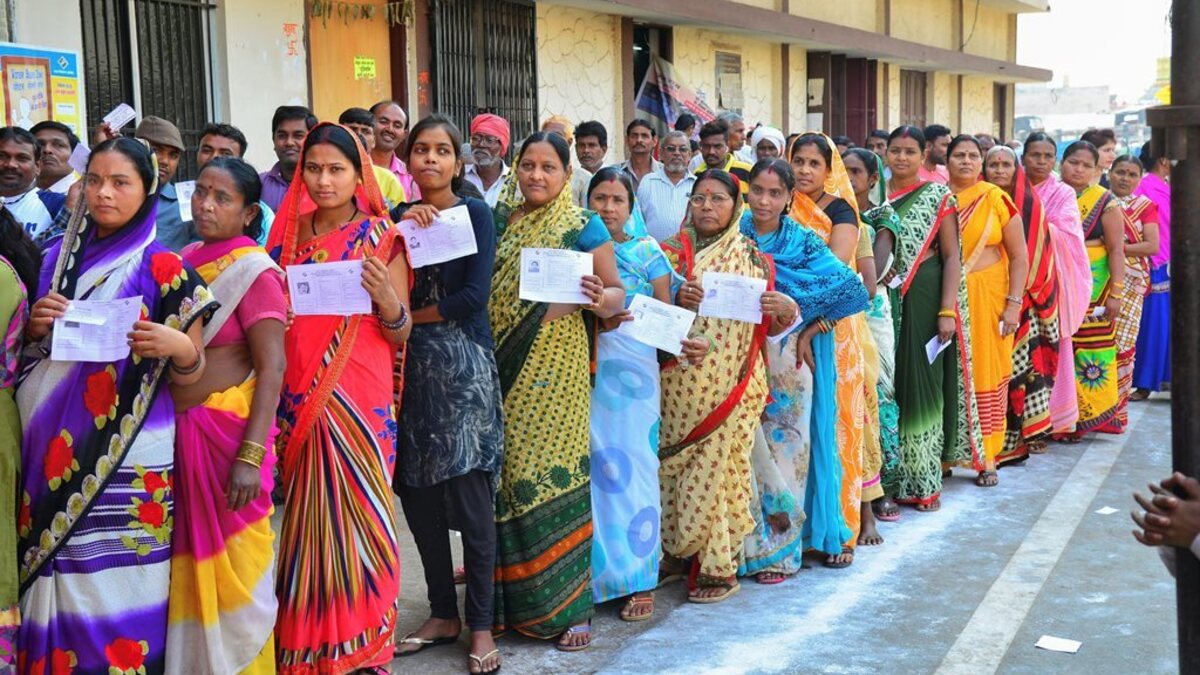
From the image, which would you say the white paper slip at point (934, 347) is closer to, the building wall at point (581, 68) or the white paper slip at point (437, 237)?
the white paper slip at point (437, 237)

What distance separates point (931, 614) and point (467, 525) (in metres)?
1.90

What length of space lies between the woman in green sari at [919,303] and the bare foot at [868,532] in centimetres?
57

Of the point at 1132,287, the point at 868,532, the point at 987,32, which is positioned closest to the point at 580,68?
the point at 1132,287

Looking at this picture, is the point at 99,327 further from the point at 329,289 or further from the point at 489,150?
the point at 489,150

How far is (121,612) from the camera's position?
3.38m

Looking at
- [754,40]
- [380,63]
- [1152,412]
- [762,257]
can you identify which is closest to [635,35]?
[754,40]

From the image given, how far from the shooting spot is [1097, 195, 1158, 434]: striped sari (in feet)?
29.6

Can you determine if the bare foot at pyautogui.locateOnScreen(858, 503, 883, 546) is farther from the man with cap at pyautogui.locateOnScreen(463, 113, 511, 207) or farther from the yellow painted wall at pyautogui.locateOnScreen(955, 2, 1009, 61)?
the yellow painted wall at pyautogui.locateOnScreen(955, 2, 1009, 61)

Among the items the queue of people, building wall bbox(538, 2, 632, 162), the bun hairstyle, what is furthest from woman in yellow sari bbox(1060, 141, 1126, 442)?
building wall bbox(538, 2, 632, 162)

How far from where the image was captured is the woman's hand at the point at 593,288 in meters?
4.30

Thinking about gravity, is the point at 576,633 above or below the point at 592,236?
below

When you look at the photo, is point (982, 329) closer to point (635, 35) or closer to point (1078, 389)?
point (1078, 389)

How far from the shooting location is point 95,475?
3338mm

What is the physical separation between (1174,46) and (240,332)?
2489 mm
